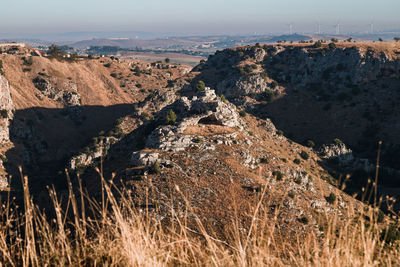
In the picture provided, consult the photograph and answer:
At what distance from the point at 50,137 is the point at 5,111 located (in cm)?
1710

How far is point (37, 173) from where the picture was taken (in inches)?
3396

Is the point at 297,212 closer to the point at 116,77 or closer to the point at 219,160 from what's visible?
the point at 219,160

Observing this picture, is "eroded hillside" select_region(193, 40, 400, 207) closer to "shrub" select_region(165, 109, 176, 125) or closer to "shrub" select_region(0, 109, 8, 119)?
"shrub" select_region(165, 109, 176, 125)

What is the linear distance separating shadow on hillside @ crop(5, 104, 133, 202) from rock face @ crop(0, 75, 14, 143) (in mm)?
2294

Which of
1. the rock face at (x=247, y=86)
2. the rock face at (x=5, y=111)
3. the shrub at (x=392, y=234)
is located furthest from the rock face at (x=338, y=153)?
the rock face at (x=5, y=111)

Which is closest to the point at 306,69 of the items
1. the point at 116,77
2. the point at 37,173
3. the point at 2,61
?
the point at 116,77

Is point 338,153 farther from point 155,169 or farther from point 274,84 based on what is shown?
point 155,169

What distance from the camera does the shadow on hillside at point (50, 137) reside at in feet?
268

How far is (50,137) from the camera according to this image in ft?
346

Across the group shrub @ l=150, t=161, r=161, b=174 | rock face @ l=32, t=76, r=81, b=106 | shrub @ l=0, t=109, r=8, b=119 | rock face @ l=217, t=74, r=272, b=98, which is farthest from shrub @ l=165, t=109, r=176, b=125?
rock face @ l=32, t=76, r=81, b=106

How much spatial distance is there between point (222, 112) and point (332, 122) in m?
61.9

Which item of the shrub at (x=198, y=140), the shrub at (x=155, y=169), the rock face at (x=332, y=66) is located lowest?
the shrub at (x=155, y=169)

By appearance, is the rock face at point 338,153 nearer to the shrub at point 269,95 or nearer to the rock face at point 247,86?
the shrub at point 269,95

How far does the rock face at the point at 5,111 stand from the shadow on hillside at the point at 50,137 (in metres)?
2.29
